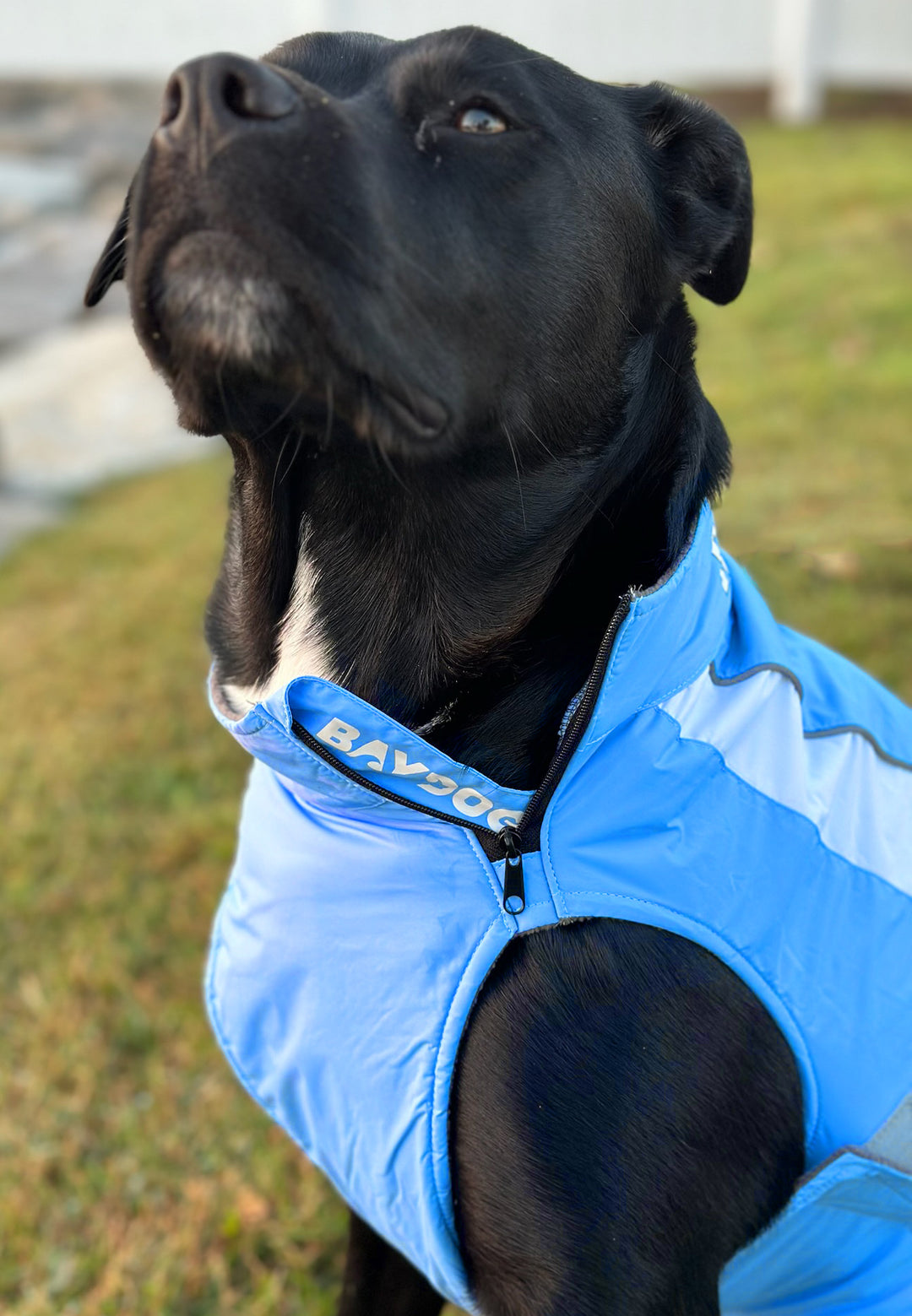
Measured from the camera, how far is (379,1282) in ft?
6.27

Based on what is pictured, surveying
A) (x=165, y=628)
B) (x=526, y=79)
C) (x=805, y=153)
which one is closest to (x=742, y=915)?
(x=526, y=79)

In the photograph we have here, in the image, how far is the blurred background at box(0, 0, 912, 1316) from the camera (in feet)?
7.53

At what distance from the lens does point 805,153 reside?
32.9ft

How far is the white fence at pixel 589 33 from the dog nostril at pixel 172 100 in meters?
8.61

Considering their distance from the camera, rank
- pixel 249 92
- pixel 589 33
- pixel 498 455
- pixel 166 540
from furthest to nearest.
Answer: pixel 589 33, pixel 166 540, pixel 498 455, pixel 249 92

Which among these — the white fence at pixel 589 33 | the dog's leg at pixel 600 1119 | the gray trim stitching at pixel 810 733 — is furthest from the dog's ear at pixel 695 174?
the white fence at pixel 589 33

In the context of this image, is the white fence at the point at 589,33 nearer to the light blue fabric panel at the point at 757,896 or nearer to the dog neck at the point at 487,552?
the dog neck at the point at 487,552

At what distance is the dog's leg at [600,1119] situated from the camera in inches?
56.4

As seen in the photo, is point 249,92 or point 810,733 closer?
point 249,92

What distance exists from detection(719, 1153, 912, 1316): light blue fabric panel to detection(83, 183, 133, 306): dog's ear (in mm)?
1462

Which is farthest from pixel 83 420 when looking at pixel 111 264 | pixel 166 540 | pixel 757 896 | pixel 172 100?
pixel 757 896

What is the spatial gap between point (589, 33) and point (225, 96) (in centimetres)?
1058

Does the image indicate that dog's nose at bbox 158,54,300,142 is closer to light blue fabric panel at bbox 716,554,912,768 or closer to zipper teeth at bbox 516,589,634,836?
zipper teeth at bbox 516,589,634,836

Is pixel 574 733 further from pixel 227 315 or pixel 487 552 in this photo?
pixel 227 315
